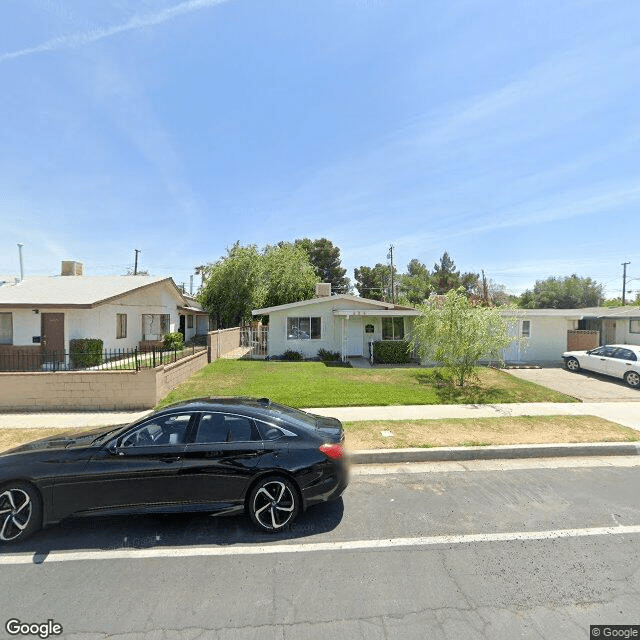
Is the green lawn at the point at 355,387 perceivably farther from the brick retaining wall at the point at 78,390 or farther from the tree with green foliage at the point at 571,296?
the tree with green foliage at the point at 571,296

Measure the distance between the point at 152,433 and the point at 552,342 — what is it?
63.4ft

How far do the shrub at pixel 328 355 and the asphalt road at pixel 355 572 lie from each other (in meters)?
12.8

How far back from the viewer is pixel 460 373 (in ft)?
37.6

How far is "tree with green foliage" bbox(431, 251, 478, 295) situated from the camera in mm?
61438

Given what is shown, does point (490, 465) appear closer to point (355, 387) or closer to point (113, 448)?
point (355, 387)

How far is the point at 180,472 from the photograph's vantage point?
3922 millimetres

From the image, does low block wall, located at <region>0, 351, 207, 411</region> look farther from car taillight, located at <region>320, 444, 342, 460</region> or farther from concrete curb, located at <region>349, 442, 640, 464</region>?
car taillight, located at <region>320, 444, 342, 460</region>

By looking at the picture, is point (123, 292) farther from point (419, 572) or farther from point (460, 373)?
point (419, 572)

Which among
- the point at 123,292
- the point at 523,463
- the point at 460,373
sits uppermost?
the point at 123,292

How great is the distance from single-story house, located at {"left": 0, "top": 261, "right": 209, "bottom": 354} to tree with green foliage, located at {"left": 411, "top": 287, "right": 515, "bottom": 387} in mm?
13382

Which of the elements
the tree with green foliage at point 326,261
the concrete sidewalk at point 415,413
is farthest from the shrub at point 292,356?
the tree with green foliage at point 326,261

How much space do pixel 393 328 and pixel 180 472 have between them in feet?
50.4

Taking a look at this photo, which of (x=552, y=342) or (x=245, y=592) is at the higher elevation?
(x=552, y=342)

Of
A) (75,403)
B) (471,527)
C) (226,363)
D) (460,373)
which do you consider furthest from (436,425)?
(226,363)
